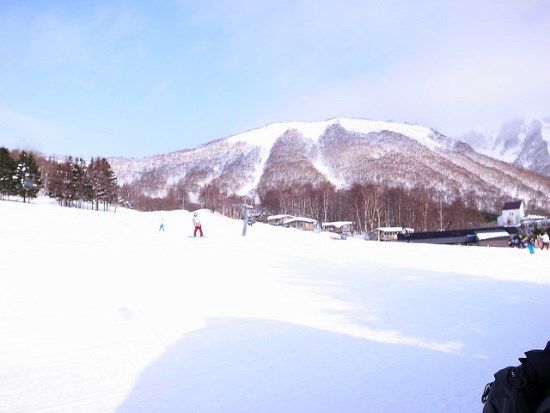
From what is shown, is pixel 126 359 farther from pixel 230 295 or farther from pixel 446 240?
pixel 446 240

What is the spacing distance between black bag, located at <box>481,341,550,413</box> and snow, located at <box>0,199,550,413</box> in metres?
2.22

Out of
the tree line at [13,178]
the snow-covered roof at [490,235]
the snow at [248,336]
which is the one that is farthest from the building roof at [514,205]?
the tree line at [13,178]

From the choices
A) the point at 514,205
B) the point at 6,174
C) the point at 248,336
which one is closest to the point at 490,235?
the point at 248,336

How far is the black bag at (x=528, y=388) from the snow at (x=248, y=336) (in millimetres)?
2222

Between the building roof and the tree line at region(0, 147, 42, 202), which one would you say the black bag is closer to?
the tree line at region(0, 147, 42, 202)

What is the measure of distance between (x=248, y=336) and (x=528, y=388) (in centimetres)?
496

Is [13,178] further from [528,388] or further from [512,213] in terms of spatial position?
[512,213]

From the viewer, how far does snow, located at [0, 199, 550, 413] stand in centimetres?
421

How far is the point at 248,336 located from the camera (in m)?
6.32

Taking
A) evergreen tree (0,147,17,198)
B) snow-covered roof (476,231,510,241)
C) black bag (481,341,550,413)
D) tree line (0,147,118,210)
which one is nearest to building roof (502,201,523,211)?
snow-covered roof (476,231,510,241)

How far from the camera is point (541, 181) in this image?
196125 mm

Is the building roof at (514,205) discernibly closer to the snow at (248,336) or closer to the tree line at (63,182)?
the tree line at (63,182)

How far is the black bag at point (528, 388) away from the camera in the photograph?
1791 mm

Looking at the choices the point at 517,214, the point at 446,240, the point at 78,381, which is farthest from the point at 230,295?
the point at 517,214
